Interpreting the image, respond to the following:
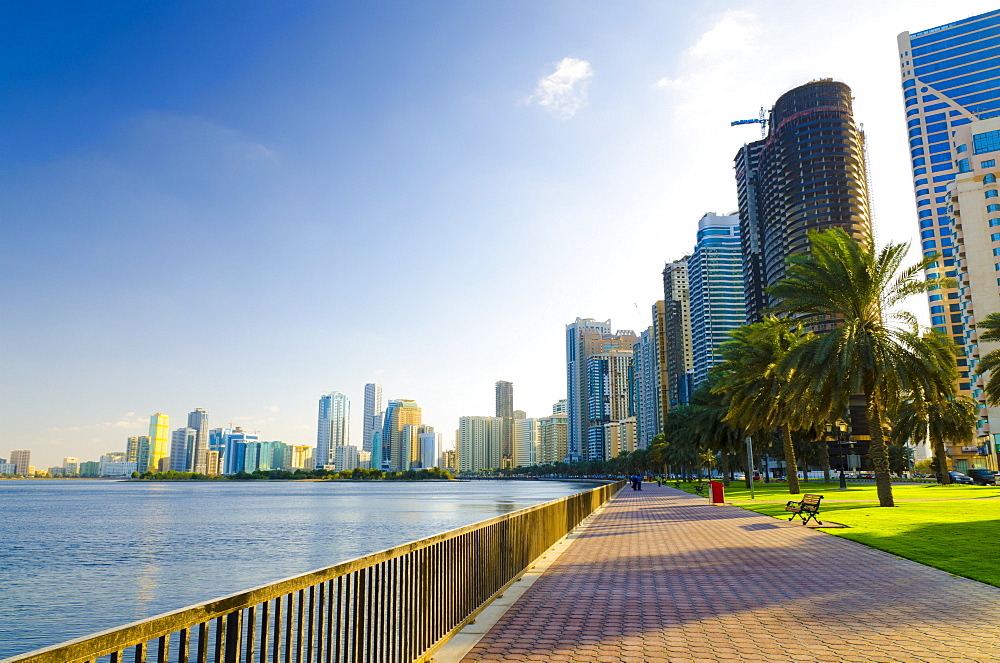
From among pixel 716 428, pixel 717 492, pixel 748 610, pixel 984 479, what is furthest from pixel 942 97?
pixel 748 610

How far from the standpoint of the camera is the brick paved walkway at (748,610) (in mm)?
6477

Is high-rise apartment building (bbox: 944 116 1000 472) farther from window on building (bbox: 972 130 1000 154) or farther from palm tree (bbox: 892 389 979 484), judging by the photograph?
palm tree (bbox: 892 389 979 484)

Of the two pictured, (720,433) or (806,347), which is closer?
(806,347)

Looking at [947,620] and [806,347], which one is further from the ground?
[806,347]

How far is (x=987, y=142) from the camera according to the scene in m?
104

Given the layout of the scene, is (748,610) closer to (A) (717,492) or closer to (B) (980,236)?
(A) (717,492)

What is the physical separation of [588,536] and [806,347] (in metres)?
12.9

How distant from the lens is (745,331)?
42531 millimetres

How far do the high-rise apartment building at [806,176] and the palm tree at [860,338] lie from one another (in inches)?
5165

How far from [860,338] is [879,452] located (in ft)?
17.3

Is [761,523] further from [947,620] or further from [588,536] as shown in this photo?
[947,620]

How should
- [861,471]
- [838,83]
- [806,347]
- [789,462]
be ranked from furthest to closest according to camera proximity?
[838,83], [861,471], [789,462], [806,347]

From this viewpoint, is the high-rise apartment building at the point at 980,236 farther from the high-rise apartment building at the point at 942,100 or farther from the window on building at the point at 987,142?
the high-rise apartment building at the point at 942,100

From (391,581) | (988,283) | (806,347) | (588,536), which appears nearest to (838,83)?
(988,283)
